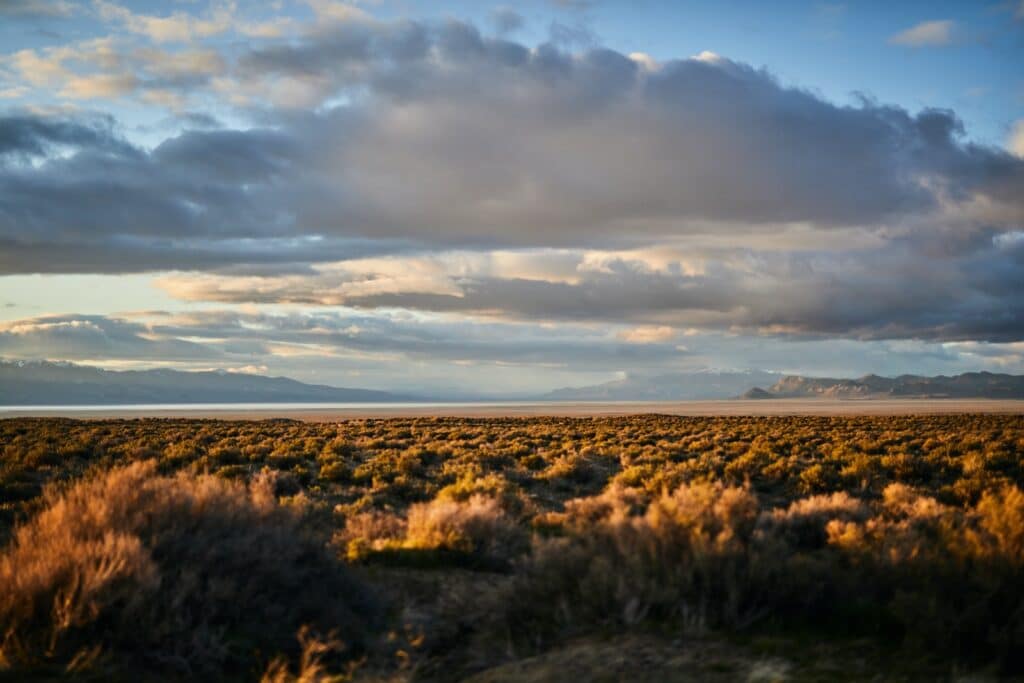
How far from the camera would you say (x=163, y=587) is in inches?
250

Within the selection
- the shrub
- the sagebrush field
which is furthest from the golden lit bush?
the shrub

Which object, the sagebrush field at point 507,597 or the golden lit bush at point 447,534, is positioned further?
the golden lit bush at point 447,534

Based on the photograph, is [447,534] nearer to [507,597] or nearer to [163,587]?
[507,597]

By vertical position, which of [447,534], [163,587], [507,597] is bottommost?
[507,597]

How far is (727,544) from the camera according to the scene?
7020 mm

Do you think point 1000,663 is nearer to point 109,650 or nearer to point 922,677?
point 922,677

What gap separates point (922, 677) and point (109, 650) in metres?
6.36

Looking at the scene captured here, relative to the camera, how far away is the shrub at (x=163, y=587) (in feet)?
19.5

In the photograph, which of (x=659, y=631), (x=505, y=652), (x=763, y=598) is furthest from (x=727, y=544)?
(x=505, y=652)

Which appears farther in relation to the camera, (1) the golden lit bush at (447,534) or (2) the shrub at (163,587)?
(1) the golden lit bush at (447,534)

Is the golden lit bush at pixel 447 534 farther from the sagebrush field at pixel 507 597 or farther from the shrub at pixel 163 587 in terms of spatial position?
the shrub at pixel 163 587

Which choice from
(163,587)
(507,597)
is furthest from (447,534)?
(163,587)

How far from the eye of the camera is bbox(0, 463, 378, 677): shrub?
5941 mm

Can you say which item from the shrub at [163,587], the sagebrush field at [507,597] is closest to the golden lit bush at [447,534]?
the sagebrush field at [507,597]
